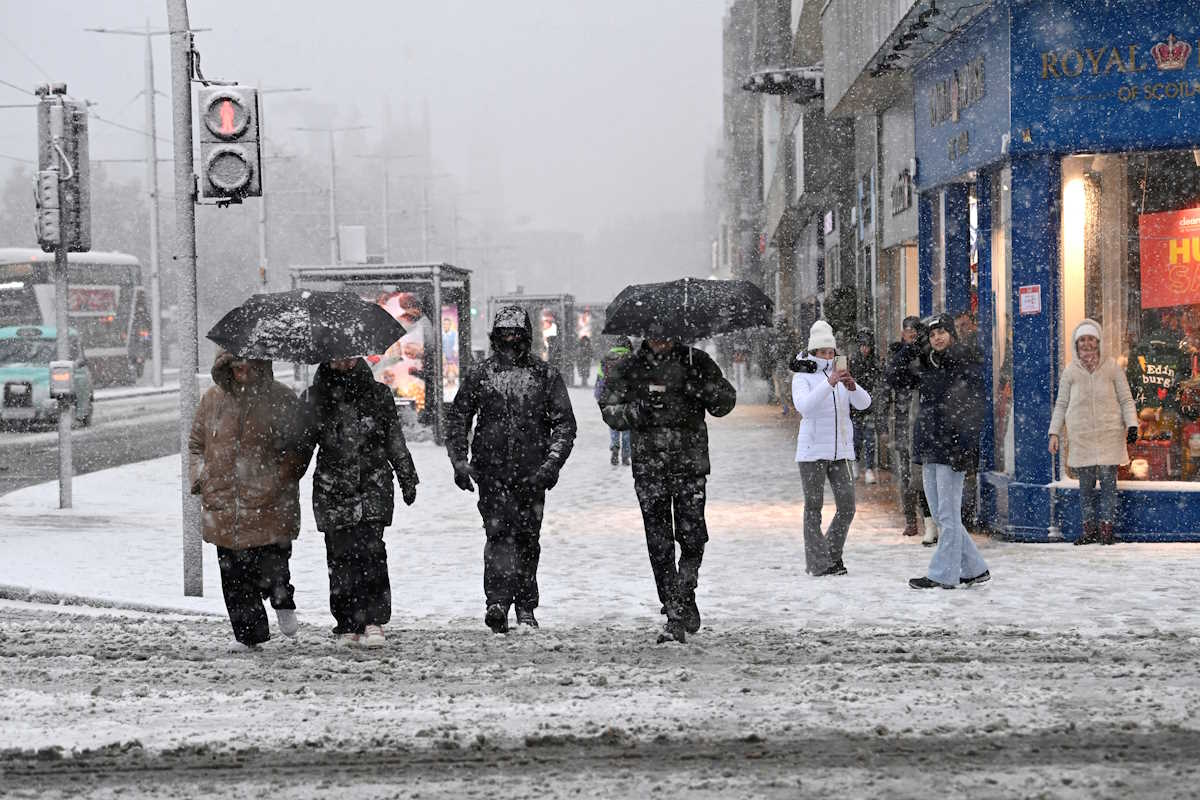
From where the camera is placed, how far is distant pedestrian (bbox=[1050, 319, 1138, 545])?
12.7m

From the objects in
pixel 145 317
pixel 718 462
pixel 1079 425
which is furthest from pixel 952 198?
pixel 145 317

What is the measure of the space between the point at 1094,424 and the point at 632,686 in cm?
653

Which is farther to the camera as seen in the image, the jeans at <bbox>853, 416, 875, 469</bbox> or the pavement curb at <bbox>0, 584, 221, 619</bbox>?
the jeans at <bbox>853, 416, 875, 469</bbox>

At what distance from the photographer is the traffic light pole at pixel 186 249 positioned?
10.6 m

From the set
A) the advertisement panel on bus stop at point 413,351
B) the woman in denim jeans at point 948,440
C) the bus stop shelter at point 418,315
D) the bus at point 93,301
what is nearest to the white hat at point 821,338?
the woman in denim jeans at point 948,440

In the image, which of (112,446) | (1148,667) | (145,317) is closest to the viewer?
(1148,667)

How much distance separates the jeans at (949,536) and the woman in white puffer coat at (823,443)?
646 millimetres

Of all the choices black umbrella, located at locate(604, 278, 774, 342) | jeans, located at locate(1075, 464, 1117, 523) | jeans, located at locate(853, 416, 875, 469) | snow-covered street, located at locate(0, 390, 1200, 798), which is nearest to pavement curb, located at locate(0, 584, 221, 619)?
snow-covered street, located at locate(0, 390, 1200, 798)

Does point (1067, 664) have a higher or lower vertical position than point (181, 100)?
lower

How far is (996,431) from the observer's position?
46.4 ft

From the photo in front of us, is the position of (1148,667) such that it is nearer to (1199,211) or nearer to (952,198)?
(1199,211)

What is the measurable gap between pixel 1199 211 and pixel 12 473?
14.7 metres

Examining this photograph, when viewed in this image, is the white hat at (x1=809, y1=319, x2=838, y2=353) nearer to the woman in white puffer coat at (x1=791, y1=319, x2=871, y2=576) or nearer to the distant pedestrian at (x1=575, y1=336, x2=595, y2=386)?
the woman in white puffer coat at (x1=791, y1=319, x2=871, y2=576)

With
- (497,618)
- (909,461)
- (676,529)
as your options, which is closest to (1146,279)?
(909,461)
